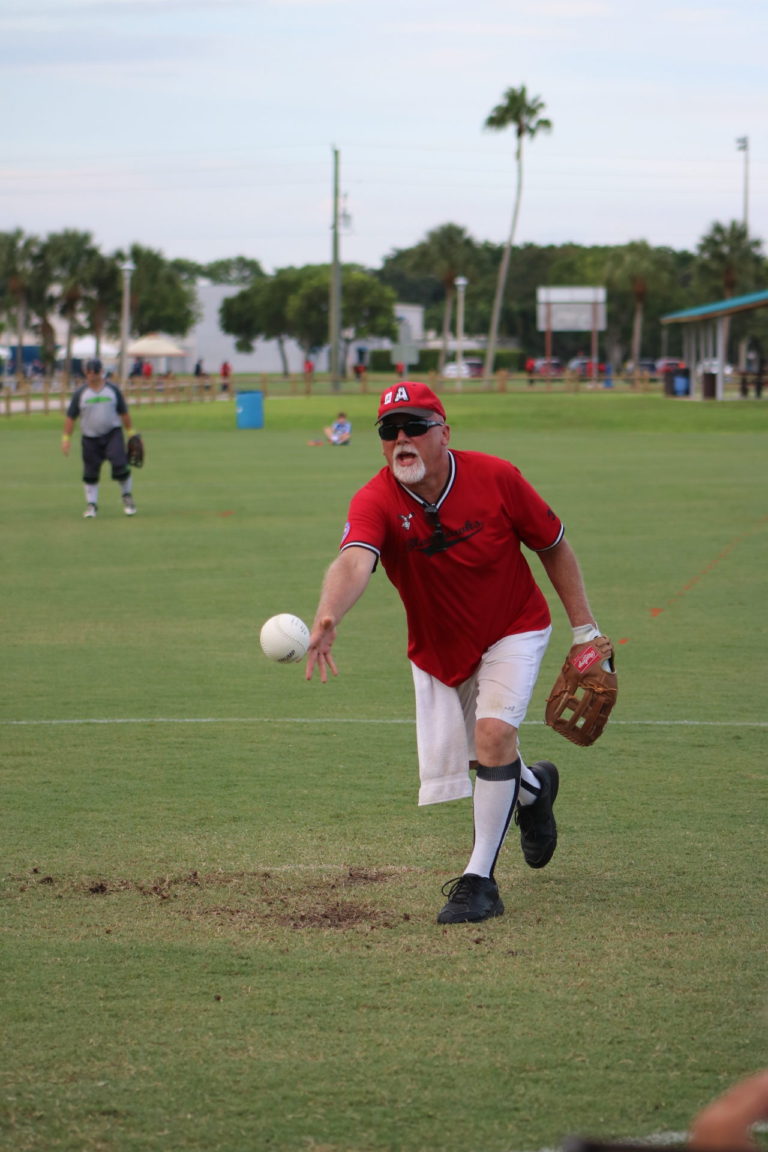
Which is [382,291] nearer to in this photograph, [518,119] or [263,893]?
[518,119]

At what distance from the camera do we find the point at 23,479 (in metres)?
30.7

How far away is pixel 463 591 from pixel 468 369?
121954 mm

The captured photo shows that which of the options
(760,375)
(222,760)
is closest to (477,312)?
(760,375)

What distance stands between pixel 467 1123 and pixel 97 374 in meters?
17.1

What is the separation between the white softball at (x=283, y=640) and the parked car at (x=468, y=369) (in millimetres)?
106485

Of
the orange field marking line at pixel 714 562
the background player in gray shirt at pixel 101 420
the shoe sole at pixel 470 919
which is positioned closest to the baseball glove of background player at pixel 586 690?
the shoe sole at pixel 470 919

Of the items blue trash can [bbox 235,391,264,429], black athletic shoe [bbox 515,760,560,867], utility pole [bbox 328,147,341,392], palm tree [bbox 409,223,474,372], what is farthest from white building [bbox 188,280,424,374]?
black athletic shoe [bbox 515,760,560,867]

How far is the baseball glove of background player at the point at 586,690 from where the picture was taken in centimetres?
645

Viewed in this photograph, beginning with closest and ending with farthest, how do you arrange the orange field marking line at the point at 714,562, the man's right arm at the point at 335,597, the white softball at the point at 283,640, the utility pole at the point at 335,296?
the man's right arm at the point at 335,597
the white softball at the point at 283,640
the orange field marking line at the point at 714,562
the utility pole at the point at 335,296

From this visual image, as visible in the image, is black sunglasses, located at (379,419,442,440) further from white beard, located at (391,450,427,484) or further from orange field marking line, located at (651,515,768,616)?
orange field marking line, located at (651,515,768,616)

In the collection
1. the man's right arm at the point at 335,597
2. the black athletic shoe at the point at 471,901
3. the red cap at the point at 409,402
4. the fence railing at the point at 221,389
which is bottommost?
the black athletic shoe at the point at 471,901

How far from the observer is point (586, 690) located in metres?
6.52

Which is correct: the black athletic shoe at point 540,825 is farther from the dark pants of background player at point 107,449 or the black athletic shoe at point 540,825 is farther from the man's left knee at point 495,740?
the dark pants of background player at point 107,449

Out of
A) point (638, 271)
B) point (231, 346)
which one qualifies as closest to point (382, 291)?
point (638, 271)
